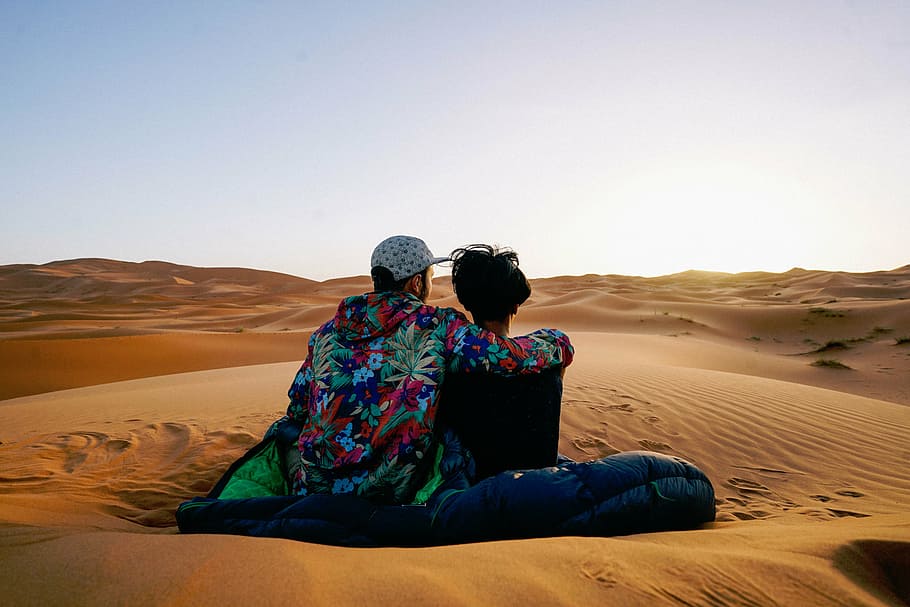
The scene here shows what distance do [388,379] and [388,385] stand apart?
0.03 meters

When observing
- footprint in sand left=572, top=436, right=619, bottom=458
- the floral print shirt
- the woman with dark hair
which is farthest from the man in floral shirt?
footprint in sand left=572, top=436, right=619, bottom=458

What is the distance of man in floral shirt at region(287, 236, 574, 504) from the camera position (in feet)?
7.15

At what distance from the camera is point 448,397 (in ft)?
7.97

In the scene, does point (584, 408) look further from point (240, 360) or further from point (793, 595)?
point (240, 360)

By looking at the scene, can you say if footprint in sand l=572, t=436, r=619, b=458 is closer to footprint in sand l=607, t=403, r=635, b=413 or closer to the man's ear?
footprint in sand l=607, t=403, r=635, b=413

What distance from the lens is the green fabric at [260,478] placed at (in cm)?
251

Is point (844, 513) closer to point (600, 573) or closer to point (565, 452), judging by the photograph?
point (565, 452)

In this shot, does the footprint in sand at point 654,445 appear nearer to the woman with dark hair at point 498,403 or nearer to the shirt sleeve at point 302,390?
the woman with dark hair at point 498,403

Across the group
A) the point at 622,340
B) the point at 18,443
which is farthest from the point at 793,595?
the point at 622,340

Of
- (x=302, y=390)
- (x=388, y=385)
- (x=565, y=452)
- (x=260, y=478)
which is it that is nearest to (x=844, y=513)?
(x=565, y=452)

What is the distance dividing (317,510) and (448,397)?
2.59ft

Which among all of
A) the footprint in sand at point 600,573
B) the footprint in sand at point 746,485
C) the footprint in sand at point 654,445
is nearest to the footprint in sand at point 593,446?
the footprint in sand at point 654,445

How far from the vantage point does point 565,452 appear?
4457mm

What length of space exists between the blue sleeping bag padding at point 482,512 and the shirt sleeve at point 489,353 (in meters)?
0.47
